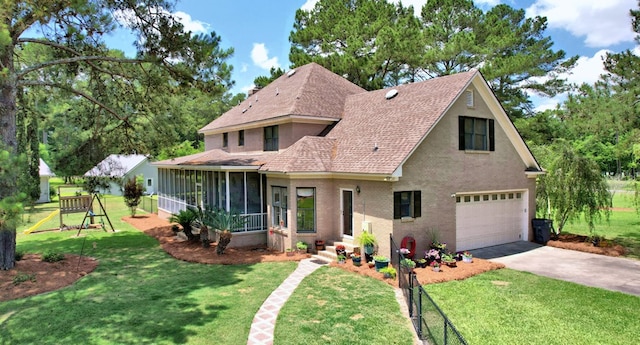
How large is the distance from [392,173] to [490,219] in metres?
6.73

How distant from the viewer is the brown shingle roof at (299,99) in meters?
19.7

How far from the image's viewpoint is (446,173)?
48.6 feet

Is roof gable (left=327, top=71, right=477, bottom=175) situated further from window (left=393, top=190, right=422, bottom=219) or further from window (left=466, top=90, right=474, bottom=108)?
window (left=393, top=190, right=422, bottom=219)

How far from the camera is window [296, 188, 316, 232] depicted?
1555cm

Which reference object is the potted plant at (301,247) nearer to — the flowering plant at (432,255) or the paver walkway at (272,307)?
the paver walkway at (272,307)

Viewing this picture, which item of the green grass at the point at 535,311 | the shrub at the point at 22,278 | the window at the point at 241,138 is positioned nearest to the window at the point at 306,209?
the green grass at the point at 535,311

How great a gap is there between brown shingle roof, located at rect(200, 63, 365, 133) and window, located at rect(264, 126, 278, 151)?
0.70 meters

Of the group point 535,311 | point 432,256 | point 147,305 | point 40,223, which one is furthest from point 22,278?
point 40,223

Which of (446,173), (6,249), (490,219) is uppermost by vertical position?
(446,173)

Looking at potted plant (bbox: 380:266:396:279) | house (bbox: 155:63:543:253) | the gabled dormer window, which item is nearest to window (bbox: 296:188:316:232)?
house (bbox: 155:63:543:253)

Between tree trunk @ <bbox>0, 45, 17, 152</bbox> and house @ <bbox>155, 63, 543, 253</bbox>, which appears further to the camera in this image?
house @ <bbox>155, 63, 543, 253</bbox>

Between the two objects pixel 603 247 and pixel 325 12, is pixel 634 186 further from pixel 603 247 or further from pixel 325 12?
pixel 325 12

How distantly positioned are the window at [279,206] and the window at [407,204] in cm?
487

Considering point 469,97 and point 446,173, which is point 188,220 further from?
point 469,97
